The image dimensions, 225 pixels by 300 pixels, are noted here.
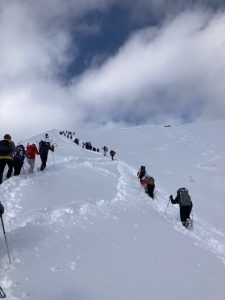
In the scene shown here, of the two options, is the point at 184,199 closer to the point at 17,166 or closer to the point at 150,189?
the point at 150,189

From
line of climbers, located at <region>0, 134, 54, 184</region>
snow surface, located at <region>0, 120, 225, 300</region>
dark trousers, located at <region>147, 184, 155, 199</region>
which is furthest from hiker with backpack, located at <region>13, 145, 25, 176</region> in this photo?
dark trousers, located at <region>147, 184, 155, 199</region>

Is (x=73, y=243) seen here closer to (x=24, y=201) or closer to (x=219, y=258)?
Result: (x=24, y=201)

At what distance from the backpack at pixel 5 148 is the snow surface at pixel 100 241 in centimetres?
151

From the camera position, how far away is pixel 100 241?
12891 mm

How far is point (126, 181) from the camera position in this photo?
24703 mm

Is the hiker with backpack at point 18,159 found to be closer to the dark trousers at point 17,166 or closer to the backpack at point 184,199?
the dark trousers at point 17,166

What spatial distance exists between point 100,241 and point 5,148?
613 centimetres

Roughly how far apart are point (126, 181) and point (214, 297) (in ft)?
45.0

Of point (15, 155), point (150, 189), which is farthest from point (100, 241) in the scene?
point (150, 189)

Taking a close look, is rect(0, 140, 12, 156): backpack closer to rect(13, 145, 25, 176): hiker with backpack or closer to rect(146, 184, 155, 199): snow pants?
rect(13, 145, 25, 176): hiker with backpack

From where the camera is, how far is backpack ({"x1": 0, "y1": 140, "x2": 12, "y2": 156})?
55.4ft

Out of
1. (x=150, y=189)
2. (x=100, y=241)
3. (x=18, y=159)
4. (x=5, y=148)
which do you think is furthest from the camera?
(x=150, y=189)

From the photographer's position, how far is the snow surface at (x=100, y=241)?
9758 millimetres

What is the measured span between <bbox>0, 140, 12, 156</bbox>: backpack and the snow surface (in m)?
1.51
